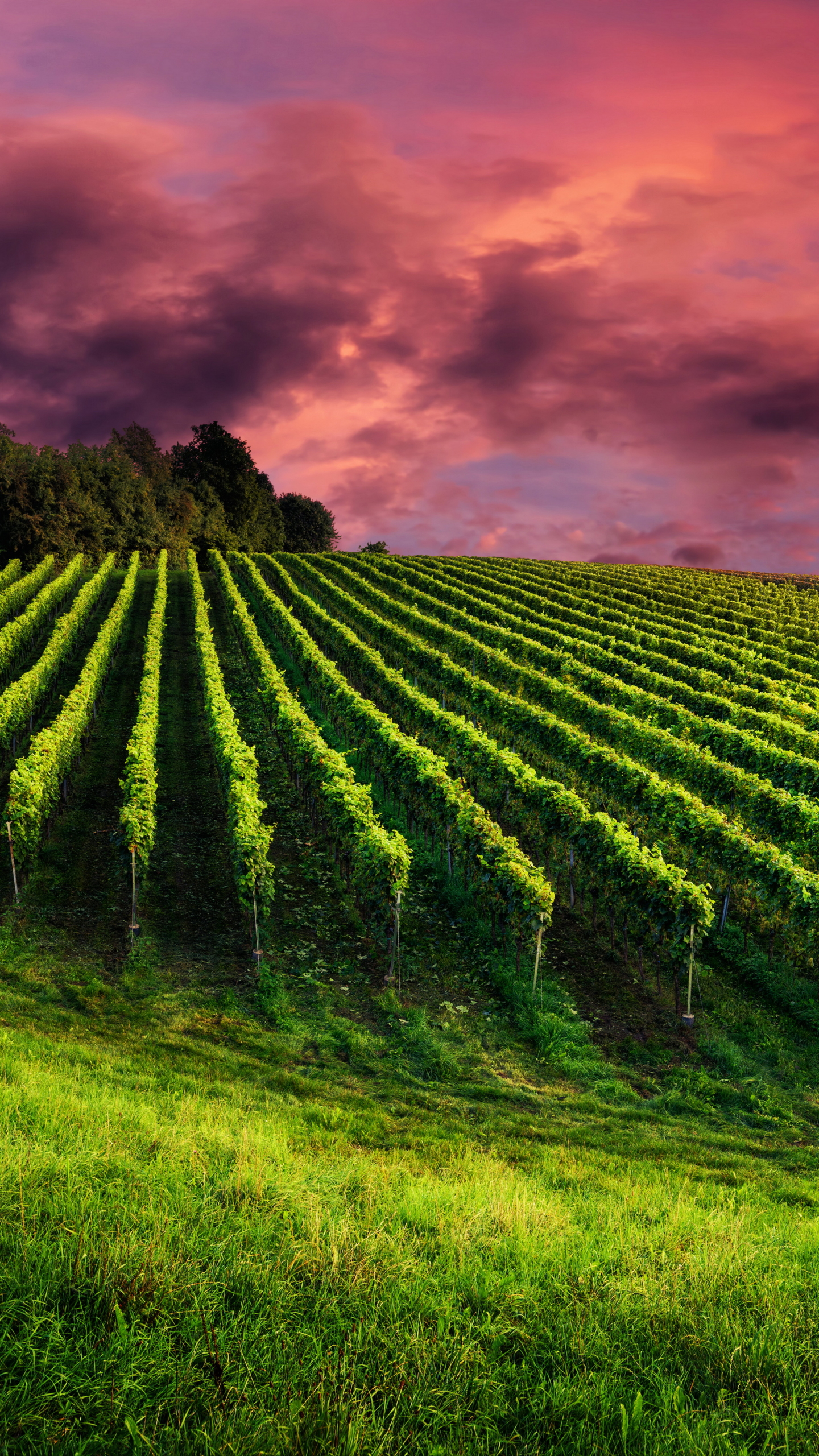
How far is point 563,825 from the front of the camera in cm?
1911

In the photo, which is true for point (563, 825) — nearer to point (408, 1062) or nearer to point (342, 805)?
point (342, 805)

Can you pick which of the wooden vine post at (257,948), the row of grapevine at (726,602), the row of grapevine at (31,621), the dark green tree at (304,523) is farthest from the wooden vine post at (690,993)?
the dark green tree at (304,523)

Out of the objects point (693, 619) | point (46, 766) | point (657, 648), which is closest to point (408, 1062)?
point (46, 766)

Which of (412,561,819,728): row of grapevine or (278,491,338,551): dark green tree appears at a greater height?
(278,491,338,551): dark green tree

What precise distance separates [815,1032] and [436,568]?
2355 inches

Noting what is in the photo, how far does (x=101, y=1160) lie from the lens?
6508 millimetres

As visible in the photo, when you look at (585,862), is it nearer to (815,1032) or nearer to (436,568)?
(815,1032)

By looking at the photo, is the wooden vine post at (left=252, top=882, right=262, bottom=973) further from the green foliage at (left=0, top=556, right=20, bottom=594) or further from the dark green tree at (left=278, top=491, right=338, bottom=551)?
the dark green tree at (left=278, top=491, right=338, bottom=551)

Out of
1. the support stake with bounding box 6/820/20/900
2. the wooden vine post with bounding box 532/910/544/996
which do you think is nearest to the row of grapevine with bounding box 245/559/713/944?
the wooden vine post with bounding box 532/910/544/996

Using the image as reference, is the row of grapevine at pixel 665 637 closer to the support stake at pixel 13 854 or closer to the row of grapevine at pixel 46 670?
the support stake at pixel 13 854

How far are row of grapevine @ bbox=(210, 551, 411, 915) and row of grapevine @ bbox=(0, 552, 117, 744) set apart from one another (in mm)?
8968

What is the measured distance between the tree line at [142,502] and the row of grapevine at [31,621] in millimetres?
11765

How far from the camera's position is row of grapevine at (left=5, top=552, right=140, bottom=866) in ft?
58.2

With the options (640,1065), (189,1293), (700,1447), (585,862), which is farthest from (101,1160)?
(585,862)
